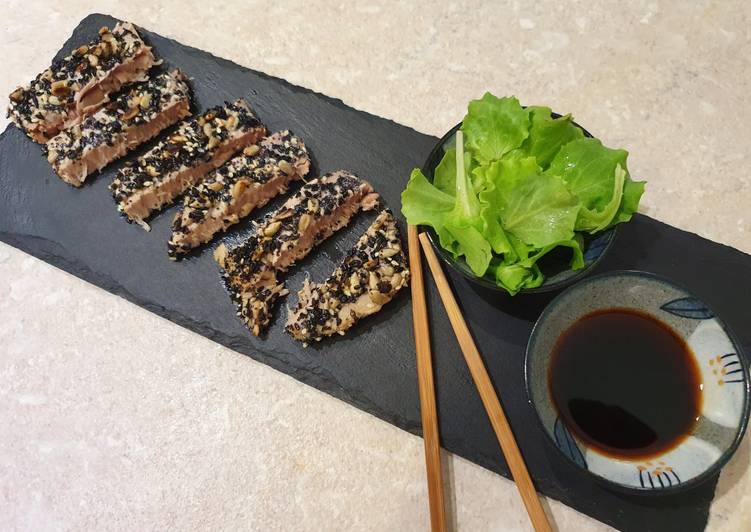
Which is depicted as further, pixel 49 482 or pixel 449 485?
pixel 49 482

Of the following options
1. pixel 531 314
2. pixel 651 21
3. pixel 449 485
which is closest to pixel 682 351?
pixel 531 314

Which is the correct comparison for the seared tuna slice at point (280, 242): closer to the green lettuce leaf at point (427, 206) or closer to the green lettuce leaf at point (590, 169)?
the green lettuce leaf at point (427, 206)

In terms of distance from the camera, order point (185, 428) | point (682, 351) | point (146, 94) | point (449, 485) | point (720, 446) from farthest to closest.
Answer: point (146, 94) → point (185, 428) → point (449, 485) → point (682, 351) → point (720, 446)

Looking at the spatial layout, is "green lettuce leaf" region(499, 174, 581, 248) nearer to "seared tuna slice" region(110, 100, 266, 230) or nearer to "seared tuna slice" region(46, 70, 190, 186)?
"seared tuna slice" region(110, 100, 266, 230)

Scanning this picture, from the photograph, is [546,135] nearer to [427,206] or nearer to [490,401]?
[427,206]

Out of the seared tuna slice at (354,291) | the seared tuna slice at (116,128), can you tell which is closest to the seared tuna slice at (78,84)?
the seared tuna slice at (116,128)

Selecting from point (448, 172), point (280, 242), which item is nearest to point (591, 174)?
point (448, 172)

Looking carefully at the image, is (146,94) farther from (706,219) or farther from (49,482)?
(706,219)
